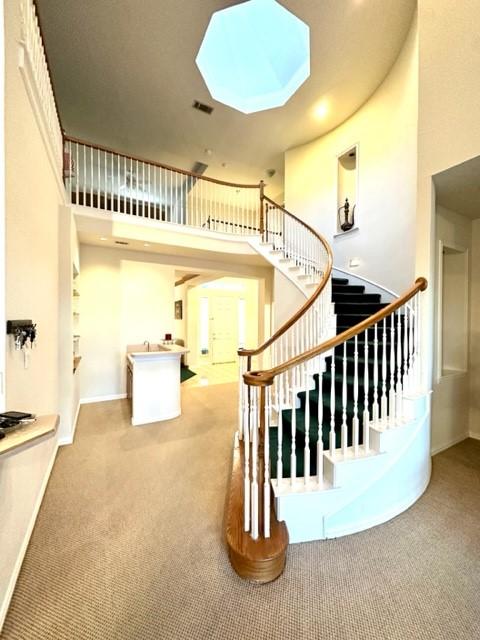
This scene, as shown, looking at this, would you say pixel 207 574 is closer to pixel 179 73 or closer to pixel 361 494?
pixel 361 494

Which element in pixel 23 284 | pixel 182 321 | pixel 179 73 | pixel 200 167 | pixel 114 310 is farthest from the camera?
pixel 182 321

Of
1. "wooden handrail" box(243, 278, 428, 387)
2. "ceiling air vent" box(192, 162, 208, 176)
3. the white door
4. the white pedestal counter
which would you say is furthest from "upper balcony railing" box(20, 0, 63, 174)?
the white door

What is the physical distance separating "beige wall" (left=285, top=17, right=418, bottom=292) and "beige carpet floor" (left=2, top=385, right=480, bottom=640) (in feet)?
9.71

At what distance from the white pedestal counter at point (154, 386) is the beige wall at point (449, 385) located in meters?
3.15

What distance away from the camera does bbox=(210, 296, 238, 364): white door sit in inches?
344

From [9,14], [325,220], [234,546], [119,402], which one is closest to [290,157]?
[325,220]

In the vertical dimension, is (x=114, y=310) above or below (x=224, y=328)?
above

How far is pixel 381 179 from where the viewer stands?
13.8ft

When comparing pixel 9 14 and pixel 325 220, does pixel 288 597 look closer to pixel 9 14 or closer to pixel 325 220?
pixel 9 14

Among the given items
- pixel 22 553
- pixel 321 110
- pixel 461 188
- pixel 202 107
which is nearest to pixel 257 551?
→ pixel 22 553

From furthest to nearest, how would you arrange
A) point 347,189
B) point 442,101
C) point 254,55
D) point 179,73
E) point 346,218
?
point 347,189
point 346,218
point 254,55
point 179,73
point 442,101

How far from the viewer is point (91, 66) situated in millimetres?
3855

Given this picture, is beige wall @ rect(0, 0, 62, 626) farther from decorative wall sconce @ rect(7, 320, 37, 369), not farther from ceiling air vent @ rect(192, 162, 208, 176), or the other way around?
ceiling air vent @ rect(192, 162, 208, 176)

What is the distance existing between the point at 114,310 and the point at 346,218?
4.62m
